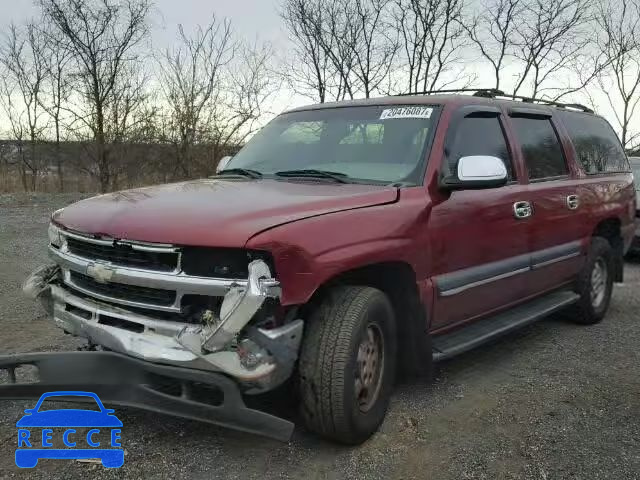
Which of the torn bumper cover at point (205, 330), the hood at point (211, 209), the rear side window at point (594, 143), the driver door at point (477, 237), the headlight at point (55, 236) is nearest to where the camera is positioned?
the torn bumper cover at point (205, 330)

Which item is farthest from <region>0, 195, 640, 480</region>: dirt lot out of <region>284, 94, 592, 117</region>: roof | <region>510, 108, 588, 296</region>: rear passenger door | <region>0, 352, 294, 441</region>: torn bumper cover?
<region>284, 94, 592, 117</region>: roof

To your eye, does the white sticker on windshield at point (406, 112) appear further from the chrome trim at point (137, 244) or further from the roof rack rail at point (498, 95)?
the chrome trim at point (137, 244)

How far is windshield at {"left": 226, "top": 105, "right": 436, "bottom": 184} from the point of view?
12.0 feet

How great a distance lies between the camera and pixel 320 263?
2729 millimetres

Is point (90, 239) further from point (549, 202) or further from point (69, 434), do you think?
point (549, 202)

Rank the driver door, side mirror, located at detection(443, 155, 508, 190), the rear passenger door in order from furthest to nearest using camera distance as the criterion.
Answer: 1. the rear passenger door
2. the driver door
3. side mirror, located at detection(443, 155, 508, 190)

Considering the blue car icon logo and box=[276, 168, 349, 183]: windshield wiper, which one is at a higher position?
box=[276, 168, 349, 183]: windshield wiper

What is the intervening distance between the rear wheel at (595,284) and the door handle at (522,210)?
1379mm

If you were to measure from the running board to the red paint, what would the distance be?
0.10 m

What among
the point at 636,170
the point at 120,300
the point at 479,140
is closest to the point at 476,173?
the point at 479,140

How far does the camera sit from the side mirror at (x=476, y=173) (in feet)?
11.3

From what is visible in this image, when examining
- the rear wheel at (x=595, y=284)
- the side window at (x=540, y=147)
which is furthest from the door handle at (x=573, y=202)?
the rear wheel at (x=595, y=284)

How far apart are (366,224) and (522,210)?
1.63 meters

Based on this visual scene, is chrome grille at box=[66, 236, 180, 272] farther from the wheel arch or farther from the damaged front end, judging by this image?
the wheel arch
